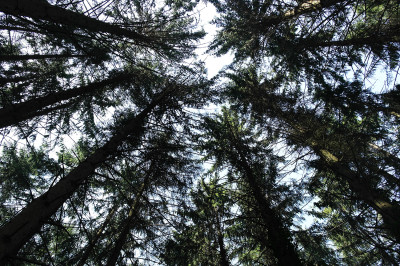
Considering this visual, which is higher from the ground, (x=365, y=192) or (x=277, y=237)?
(x=365, y=192)

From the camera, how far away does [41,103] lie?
6.18 meters

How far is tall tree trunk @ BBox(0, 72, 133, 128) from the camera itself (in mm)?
4992

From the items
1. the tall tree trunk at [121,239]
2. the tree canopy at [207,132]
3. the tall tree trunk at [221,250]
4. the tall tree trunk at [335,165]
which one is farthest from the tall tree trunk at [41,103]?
the tall tree trunk at [221,250]

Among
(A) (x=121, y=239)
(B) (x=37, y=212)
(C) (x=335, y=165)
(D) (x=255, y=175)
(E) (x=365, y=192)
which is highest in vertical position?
(D) (x=255, y=175)

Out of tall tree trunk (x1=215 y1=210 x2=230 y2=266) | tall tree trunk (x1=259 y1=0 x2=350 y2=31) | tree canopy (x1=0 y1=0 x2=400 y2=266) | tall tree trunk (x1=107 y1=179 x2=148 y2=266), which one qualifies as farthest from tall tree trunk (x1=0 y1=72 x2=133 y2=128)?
tall tree trunk (x1=215 y1=210 x2=230 y2=266)

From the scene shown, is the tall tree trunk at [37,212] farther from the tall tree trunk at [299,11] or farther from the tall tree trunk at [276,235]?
the tall tree trunk at [299,11]

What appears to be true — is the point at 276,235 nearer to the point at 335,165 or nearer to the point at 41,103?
the point at 335,165

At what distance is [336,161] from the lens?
5812 mm

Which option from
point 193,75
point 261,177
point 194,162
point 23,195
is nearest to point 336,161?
point 261,177

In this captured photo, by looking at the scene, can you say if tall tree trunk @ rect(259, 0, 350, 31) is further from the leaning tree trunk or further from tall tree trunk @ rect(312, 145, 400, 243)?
the leaning tree trunk

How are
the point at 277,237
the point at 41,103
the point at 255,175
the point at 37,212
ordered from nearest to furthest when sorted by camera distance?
the point at 37,212, the point at 277,237, the point at 41,103, the point at 255,175

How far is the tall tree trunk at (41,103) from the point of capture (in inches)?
197

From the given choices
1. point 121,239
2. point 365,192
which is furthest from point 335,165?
point 121,239

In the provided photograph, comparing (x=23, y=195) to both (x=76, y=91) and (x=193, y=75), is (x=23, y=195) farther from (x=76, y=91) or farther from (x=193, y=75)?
(x=193, y=75)
